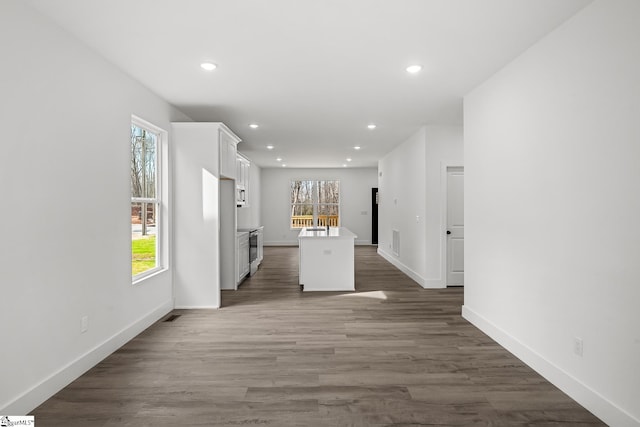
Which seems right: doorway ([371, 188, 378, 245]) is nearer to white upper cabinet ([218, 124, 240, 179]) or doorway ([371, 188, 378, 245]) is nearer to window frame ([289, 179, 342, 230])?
window frame ([289, 179, 342, 230])

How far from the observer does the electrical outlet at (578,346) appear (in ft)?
7.95

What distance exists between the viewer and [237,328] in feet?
12.9

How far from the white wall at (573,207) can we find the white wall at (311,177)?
858 centimetres

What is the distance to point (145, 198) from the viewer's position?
13.3 feet

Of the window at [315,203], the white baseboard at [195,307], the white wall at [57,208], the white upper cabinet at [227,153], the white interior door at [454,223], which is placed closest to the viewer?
the white wall at [57,208]

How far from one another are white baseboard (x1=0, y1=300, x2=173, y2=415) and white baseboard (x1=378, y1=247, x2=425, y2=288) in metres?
4.17


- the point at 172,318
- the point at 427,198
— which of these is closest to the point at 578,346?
the point at 427,198

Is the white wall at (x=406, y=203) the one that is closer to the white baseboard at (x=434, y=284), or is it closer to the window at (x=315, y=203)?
the white baseboard at (x=434, y=284)

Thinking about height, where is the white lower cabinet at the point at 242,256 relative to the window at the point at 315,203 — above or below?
below

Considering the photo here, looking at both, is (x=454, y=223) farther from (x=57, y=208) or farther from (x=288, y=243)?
(x=288, y=243)
